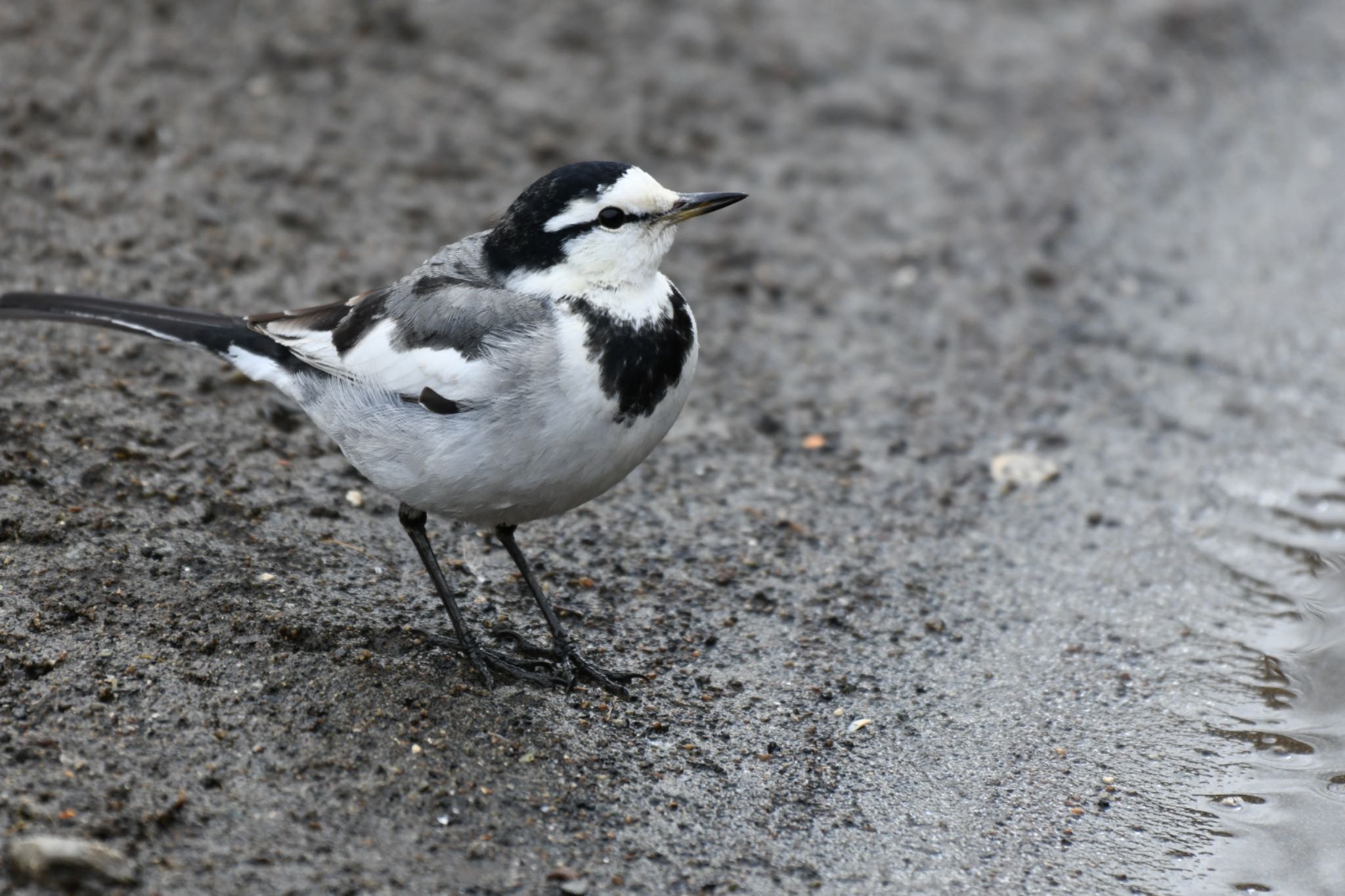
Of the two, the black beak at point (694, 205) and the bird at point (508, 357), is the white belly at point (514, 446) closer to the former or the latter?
the bird at point (508, 357)

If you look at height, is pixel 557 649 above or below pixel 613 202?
below

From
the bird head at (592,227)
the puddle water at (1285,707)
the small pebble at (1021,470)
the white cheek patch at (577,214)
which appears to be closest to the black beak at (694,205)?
the bird head at (592,227)

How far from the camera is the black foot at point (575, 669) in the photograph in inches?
188

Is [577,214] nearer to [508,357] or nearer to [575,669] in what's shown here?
[508,357]

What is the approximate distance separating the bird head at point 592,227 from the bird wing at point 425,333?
0.45 feet

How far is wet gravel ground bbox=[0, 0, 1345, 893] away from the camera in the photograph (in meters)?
4.14

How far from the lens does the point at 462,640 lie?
4742mm

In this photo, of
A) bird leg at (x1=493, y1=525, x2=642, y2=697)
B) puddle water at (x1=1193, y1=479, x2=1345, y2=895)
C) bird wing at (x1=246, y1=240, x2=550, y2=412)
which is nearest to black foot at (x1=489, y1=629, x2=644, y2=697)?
bird leg at (x1=493, y1=525, x2=642, y2=697)

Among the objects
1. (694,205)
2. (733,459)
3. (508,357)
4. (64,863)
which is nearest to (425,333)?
(508,357)

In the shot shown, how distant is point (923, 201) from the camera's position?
8172mm

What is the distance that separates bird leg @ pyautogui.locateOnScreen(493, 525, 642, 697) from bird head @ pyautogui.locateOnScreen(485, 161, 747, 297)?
94 centimetres

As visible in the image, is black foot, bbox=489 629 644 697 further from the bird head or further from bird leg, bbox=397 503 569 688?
the bird head

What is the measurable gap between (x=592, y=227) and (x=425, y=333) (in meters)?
0.66

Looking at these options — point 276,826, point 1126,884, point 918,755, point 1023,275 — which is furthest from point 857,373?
point 276,826
